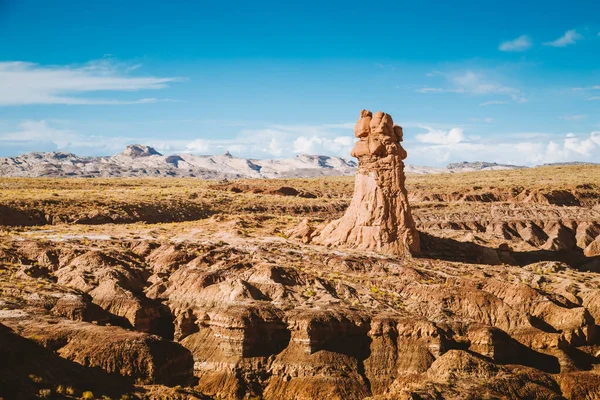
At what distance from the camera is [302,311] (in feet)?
141

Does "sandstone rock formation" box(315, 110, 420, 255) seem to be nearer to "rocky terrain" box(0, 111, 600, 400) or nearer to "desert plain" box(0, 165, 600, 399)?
"rocky terrain" box(0, 111, 600, 400)

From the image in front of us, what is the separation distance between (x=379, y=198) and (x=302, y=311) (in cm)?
1657

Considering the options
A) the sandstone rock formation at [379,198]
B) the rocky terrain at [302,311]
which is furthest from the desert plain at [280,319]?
the sandstone rock formation at [379,198]

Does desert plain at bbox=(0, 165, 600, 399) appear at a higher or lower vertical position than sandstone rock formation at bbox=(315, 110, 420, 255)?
lower

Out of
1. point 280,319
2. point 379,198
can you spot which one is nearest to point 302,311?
point 280,319

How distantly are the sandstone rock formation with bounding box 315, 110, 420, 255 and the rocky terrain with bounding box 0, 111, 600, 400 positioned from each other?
125 millimetres

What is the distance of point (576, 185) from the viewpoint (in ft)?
436

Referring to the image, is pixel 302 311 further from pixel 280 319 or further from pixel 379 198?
pixel 379 198

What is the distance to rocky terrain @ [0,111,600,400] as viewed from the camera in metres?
32.0

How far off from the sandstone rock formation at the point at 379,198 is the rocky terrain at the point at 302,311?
0.12 m

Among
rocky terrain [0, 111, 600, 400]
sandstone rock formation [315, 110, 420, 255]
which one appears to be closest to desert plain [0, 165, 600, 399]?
rocky terrain [0, 111, 600, 400]

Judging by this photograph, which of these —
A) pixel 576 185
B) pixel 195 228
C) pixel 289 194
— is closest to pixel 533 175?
pixel 576 185

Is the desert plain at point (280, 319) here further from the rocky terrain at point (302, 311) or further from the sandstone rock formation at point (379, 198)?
the sandstone rock formation at point (379, 198)

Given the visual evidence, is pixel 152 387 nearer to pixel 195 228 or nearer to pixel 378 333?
pixel 378 333
